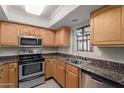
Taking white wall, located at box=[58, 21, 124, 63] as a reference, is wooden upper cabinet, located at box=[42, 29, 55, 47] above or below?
above

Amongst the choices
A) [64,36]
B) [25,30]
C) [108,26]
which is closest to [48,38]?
[64,36]

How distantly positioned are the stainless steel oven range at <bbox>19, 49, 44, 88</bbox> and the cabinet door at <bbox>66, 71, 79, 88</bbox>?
981mm

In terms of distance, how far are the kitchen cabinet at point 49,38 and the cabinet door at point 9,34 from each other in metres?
0.96

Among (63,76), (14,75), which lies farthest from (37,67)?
(63,76)

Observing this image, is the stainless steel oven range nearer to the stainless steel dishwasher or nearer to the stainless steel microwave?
the stainless steel microwave

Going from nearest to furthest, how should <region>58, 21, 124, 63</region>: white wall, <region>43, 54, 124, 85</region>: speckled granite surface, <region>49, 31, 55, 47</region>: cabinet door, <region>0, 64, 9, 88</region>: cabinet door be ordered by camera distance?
1. <region>43, 54, 124, 85</region>: speckled granite surface
2. <region>58, 21, 124, 63</region>: white wall
3. <region>0, 64, 9, 88</region>: cabinet door
4. <region>49, 31, 55, 47</region>: cabinet door

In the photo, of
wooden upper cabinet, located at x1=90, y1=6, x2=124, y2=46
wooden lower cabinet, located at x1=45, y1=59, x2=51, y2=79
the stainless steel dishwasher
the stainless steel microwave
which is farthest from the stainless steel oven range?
wooden upper cabinet, located at x1=90, y1=6, x2=124, y2=46

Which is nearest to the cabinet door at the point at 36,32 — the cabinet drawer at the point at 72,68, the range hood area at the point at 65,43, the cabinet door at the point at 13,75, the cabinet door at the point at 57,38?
the range hood area at the point at 65,43

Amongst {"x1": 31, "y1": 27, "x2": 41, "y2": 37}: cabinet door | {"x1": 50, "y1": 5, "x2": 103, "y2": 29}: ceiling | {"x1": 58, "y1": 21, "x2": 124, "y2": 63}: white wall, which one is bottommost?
{"x1": 58, "y1": 21, "x2": 124, "y2": 63}: white wall

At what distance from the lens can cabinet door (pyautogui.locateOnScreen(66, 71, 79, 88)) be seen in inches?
74.2

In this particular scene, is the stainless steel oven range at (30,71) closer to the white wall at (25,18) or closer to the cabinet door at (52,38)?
the cabinet door at (52,38)

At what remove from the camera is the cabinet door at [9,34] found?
2.44 metres

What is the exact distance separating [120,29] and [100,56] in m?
0.85

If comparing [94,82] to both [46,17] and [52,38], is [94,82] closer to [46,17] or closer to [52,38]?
[52,38]
